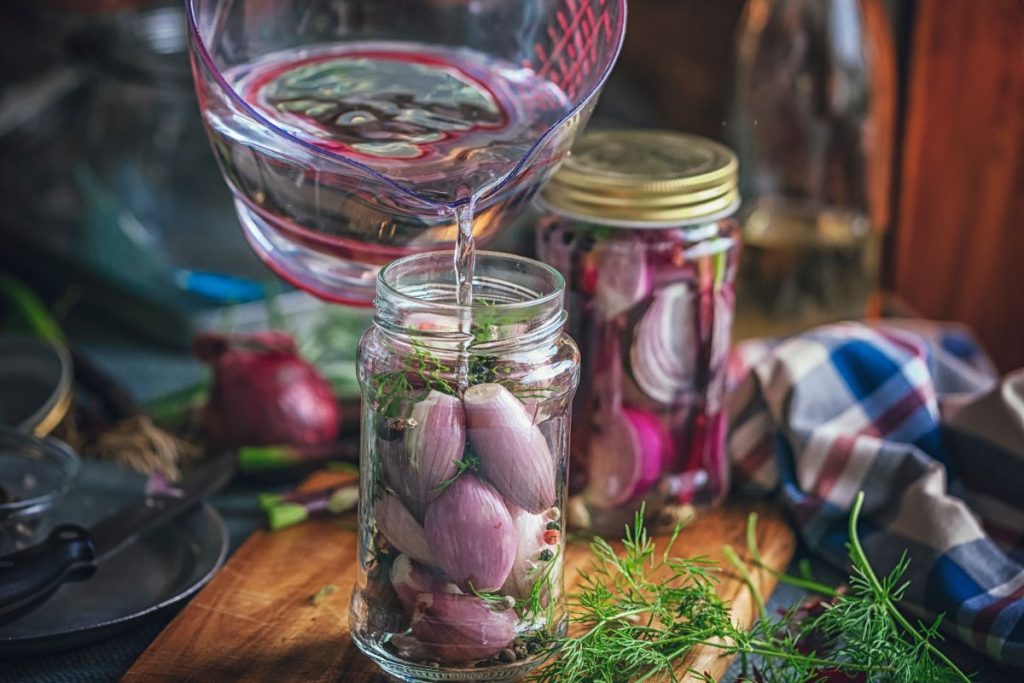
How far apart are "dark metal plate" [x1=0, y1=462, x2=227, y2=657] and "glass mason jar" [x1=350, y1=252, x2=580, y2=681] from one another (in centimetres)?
17

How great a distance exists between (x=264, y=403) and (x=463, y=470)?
1.30 ft

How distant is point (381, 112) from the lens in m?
0.84

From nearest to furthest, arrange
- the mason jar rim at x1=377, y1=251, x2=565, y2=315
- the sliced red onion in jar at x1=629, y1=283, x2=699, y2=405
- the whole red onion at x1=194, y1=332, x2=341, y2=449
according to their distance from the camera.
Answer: the mason jar rim at x1=377, y1=251, x2=565, y2=315, the sliced red onion in jar at x1=629, y1=283, x2=699, y2=405, the whole red onion at x1=194, y1=332, x2=341, y2=449

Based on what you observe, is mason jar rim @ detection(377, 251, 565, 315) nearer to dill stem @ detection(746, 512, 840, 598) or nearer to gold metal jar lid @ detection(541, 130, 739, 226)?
gold metal jar lid @ detection(541, 130, 739, 226)

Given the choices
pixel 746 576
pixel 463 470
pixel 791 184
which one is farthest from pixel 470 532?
pixel 791 184

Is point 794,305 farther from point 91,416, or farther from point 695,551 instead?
point 91,416

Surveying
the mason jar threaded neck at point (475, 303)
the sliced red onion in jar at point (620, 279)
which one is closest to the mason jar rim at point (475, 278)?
the mason jar threaded neck at point (475, 303)

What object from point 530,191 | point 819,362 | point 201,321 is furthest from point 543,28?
point 201,321

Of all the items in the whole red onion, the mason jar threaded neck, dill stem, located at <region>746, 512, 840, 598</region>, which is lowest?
dill stem, located at <region>746, 512, 840, 598</region>

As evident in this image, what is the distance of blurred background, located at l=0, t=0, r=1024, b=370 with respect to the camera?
4.15 ft

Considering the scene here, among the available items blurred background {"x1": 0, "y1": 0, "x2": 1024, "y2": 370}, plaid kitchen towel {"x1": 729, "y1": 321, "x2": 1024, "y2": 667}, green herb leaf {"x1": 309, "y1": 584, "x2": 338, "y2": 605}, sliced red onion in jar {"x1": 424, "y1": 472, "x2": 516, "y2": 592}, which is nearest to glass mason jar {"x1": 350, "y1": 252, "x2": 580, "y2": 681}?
sliced red onion in jar {"x1": 424, "y1": 472, "x2": 516, "y2": 592}

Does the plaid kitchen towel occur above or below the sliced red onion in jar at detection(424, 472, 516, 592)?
below

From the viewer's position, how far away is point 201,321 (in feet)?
4.31

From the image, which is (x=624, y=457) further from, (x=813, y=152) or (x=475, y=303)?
(x=813, y=152)
